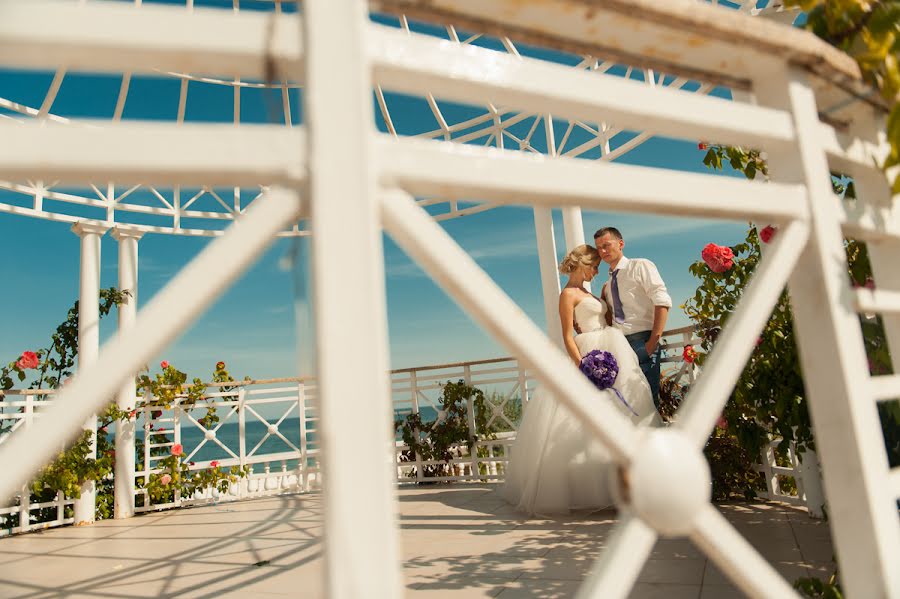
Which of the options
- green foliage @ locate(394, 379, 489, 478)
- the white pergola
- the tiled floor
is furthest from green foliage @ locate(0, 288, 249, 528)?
the white pergola

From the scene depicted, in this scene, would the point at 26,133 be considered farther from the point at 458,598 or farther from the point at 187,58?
the point at 458,598

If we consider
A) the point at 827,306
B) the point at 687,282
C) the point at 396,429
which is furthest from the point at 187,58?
the point at 396,429

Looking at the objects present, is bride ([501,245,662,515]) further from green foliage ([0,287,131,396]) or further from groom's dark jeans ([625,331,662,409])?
green foliage ([0,287,131,396])

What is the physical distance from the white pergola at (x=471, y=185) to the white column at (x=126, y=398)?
6.06 metres

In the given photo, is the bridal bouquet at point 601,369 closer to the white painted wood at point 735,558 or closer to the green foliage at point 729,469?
the green foliage at point 729,469

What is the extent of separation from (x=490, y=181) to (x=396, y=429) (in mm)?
6641

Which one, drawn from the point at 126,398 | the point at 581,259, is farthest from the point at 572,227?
the point at 126,398

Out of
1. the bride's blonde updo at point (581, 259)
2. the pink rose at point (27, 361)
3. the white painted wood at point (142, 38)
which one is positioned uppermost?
the bride's blonde updo at point (581, 259)

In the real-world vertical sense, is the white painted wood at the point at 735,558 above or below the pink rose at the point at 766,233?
below

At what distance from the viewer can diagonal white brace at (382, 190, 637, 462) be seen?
65 centimetres

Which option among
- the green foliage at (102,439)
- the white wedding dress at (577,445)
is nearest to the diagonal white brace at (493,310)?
the white wedding dress at (577,445)

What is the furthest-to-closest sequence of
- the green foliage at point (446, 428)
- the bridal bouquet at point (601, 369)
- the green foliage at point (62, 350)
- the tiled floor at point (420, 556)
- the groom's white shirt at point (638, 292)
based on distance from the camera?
the green foliage at point (446, 428) < the green foliage at point (62, 350) < the groom's white shirt at point (638, 292) < the bridal bouquet at point (601, 369) < the tiled floor at point (420, 556)

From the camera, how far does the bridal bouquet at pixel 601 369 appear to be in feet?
13.5

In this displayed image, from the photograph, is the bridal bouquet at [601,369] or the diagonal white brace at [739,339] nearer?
the diagonal white brace at [739,339]
